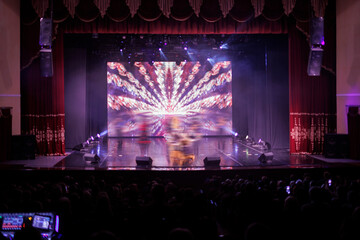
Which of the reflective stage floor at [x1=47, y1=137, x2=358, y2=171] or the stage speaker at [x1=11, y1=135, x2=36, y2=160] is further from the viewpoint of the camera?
the stage speaker at [x1=11, y1=135, x2=36, y2=160]

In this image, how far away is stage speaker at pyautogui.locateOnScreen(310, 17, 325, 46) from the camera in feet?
39.6

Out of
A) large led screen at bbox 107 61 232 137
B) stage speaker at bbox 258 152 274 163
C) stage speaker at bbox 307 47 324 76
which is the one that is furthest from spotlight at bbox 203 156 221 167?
large led screen at bbox 107 61 232 137

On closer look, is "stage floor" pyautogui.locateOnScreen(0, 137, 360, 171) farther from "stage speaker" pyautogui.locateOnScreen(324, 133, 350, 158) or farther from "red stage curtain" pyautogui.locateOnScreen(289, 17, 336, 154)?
"red stage curtain" pyautogui.locateOnScreen(289, 17, 336, 154)

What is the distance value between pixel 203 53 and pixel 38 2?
876 cm

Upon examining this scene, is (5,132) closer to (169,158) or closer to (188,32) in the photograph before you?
(169,158)

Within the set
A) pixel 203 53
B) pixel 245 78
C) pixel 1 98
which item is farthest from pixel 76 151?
pixel 245 78

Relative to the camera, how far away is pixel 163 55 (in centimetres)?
1897

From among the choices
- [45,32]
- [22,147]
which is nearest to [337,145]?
[45,32]

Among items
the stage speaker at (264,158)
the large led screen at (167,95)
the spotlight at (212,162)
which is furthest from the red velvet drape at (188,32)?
the large led screen at (167,95)

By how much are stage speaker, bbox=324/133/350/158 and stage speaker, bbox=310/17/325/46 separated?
9.79 feet

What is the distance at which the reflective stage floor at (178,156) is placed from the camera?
11.2m

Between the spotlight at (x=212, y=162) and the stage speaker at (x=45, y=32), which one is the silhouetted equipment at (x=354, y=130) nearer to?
the spotlight at (x=212, y=162)

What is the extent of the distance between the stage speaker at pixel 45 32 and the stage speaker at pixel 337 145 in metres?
9.29

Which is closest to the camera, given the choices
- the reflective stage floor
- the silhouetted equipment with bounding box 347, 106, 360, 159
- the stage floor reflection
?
the reflective stage floor
